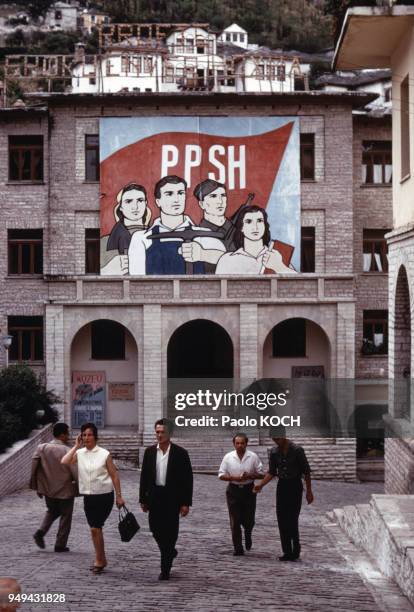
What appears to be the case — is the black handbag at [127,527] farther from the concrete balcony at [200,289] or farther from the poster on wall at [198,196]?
the poster on wall at [198,196]

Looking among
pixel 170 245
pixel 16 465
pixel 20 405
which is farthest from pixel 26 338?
pixel 16 465

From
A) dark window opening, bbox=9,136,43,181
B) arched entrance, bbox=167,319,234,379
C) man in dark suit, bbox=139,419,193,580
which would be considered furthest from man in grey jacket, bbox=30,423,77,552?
arched entrance, bbox=167,319,234,379

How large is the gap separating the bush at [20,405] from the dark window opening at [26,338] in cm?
568

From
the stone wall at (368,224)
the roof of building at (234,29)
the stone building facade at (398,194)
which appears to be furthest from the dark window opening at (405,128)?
the roof of building at (234,29)

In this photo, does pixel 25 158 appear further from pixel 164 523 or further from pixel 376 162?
pixel 164 523

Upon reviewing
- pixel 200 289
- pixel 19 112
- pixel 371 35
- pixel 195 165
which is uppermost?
pixel 19 112

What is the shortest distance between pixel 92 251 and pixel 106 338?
3.03m

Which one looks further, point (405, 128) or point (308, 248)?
point (308, 248)

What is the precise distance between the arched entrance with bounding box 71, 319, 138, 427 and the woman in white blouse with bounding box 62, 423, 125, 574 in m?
25.0

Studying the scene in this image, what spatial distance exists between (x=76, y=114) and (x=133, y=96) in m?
1.97

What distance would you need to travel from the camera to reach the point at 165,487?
11.6m

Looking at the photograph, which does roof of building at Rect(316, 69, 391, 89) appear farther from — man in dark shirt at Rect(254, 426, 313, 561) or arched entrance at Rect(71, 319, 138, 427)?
man in dark shirt at Rect(254, 426, 313, 561)

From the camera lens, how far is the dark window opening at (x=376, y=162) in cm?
3734

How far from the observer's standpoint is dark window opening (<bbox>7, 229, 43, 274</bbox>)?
36625mm
